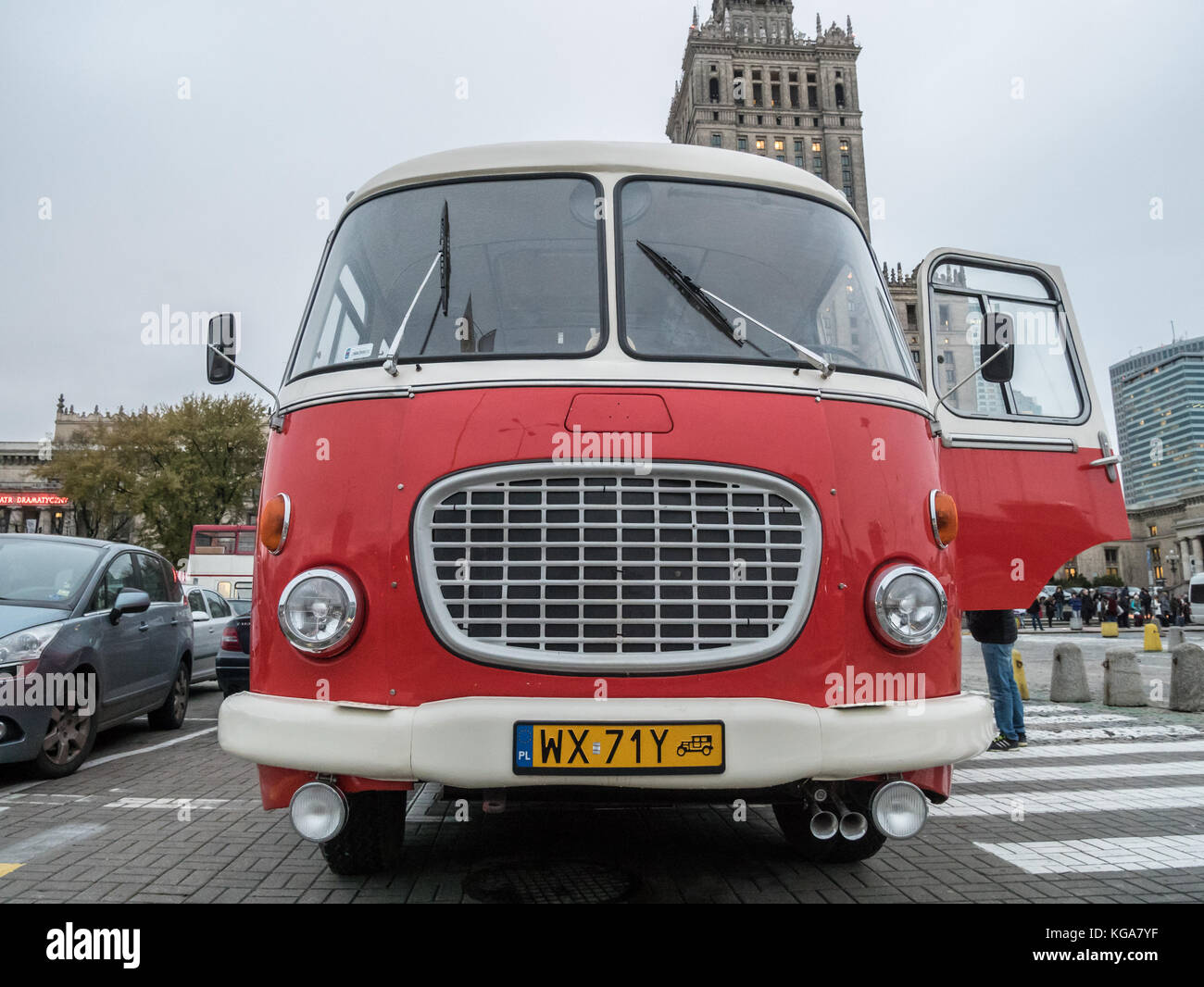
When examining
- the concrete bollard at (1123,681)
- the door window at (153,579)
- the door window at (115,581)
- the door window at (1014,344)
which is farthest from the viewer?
the concrete bollard at (1123,681)

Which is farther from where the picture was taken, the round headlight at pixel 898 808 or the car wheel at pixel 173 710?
the car wheel at pixel 173 710

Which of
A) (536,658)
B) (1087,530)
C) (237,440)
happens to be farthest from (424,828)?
(237,440)

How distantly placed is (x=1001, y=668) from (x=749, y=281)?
5.23m

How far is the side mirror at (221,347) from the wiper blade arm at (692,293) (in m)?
1.97

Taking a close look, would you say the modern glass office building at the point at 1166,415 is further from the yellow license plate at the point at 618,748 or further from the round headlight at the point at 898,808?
the yellow license plate at the point at 618,748

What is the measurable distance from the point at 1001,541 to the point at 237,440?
49.3 metres

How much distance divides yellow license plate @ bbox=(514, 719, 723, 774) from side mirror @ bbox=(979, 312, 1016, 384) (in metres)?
2.36

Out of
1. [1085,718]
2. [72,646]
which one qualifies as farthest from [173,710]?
[1085,718]

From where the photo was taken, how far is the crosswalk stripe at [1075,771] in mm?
6805

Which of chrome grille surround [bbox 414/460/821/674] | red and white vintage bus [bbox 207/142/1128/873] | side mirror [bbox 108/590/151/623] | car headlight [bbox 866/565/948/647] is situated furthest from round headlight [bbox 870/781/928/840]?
side mirror [bbox 108/590/151/623]

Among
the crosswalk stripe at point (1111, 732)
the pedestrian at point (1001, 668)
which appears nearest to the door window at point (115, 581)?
the pedestrian at point (1001, 668)

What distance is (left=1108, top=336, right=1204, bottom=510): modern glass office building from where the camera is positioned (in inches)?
3681

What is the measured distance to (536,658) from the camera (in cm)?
305

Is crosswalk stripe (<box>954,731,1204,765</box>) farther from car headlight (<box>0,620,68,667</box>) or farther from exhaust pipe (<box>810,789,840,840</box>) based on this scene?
car headlight (<box>0,620,68,667</box>)
